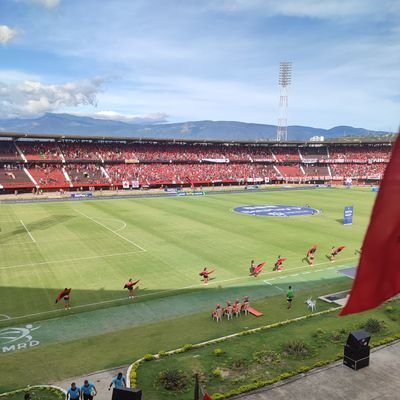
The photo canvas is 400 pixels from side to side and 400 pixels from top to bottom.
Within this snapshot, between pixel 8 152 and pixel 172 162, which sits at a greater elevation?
pixel 8 152

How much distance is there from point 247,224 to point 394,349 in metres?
32.9

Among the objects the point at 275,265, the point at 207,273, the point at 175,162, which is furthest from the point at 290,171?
the point at 207,273

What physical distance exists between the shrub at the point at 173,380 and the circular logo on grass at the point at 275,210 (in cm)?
4259

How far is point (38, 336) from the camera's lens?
21531 mm

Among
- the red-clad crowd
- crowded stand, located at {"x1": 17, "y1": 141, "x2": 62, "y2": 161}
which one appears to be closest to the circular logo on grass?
the red-clad crowd

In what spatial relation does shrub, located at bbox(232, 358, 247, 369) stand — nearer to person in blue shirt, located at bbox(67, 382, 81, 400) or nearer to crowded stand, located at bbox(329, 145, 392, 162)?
person in blue shirt, located at bbox(67, 382, 81, 400)

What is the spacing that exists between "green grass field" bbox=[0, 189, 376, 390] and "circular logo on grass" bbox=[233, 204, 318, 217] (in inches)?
89.3

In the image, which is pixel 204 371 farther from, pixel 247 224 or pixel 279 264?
pixel 247 224

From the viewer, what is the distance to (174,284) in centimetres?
2961

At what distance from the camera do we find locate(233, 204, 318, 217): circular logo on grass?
2301 inches

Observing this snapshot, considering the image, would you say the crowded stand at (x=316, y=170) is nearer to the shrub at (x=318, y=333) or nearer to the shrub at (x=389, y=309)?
the shrub at (x=389, y=309)

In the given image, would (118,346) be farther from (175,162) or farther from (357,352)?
(175,162)

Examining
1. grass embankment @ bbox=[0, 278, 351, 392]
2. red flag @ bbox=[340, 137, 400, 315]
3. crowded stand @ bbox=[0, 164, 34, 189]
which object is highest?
red flag @ bbox=[340, 137, 400, 315]

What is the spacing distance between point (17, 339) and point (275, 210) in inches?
1822
